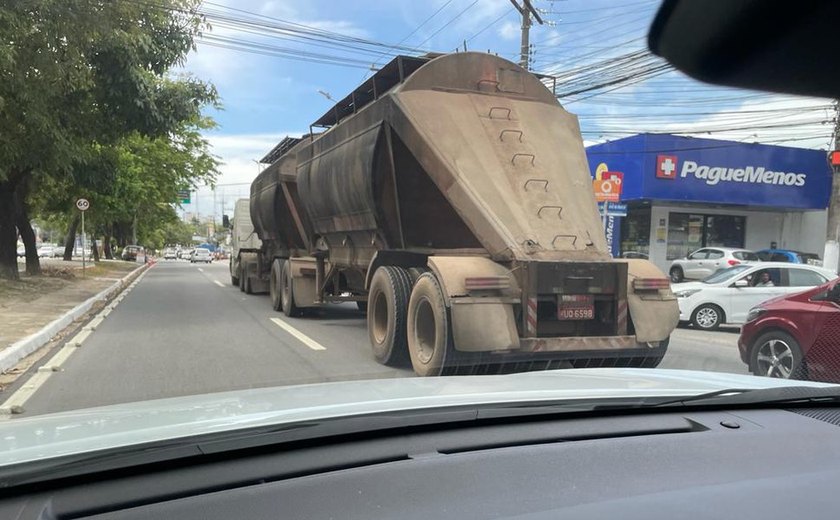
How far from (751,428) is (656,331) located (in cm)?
440

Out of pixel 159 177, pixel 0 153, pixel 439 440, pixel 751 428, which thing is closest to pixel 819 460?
pixel 751 428

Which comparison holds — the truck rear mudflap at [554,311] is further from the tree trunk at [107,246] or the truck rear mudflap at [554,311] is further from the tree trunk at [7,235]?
the tree trunk at [107,246]

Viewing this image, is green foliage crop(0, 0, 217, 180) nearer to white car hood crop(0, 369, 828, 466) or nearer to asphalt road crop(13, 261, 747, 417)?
asphalt road crop(13, 261, 747, 417)

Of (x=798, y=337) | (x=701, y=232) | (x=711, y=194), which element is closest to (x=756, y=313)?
(x=798, y=337)

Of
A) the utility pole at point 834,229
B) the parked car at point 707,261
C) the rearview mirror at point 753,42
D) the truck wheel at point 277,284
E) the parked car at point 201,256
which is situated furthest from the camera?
the parked car at point 201,256

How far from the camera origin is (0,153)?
15969 millimetres

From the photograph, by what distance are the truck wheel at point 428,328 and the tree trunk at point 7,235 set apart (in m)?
17.9

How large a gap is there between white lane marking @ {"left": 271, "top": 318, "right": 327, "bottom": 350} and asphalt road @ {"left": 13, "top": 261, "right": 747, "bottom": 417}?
1cm

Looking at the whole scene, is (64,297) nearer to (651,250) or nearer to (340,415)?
(340,415)

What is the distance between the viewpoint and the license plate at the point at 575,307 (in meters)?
6.99

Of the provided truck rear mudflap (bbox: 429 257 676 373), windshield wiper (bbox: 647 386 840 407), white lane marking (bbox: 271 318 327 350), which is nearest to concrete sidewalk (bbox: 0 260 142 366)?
white lane marking (bbox: 271 318 327 350)

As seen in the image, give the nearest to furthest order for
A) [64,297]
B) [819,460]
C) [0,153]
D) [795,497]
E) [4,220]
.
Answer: [795,497] → [819,460] → [0,153] → [64,297] → [4,220]

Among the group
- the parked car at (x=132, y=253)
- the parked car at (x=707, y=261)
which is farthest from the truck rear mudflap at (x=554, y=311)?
the parked car at (x=132, y=253)

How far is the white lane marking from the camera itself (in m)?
9.97
